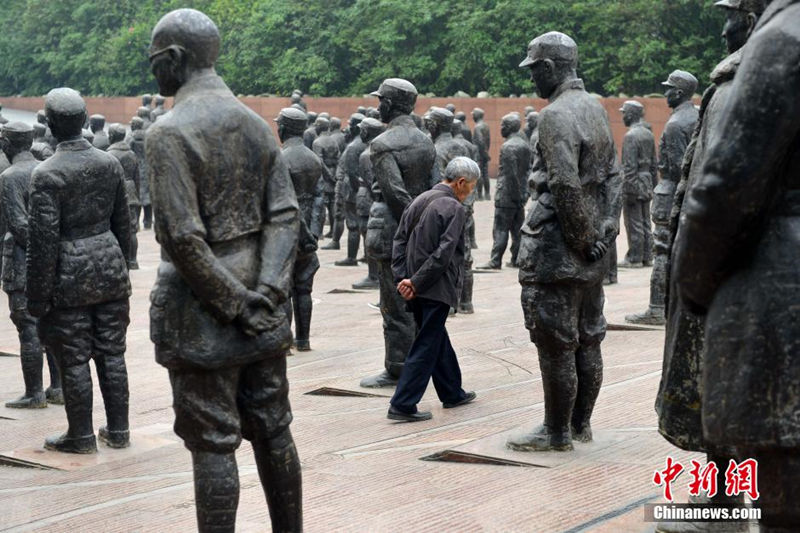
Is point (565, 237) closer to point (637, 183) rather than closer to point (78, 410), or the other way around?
point (78, 410)

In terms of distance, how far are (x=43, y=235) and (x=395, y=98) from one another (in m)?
3.34

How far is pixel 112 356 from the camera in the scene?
8.65 meters

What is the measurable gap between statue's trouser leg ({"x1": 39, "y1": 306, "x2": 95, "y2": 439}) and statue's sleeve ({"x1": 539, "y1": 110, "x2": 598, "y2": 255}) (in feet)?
10.1

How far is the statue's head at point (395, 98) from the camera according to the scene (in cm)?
1058

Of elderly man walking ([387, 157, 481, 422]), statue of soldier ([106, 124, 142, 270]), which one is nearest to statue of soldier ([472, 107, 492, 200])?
statue of soldier ([106, 124, 142, 270])

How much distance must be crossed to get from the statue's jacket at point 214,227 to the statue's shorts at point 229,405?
8 centimetres

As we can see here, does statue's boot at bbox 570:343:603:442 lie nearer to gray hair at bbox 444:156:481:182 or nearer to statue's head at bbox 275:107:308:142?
gray hair at bbox 444:156:481:182

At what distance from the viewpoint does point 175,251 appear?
5.36m

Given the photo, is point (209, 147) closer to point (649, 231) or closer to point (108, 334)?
point (108, 334)

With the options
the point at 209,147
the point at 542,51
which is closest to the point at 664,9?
the point at 542,51

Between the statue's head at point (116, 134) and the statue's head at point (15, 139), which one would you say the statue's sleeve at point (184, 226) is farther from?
the statue's head at point (116, 134)

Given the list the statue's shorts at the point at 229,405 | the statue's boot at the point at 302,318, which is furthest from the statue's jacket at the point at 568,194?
the statue's boot at the point at 302,318

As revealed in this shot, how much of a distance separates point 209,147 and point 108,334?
343cm

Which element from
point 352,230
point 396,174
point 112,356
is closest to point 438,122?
point 396,174
